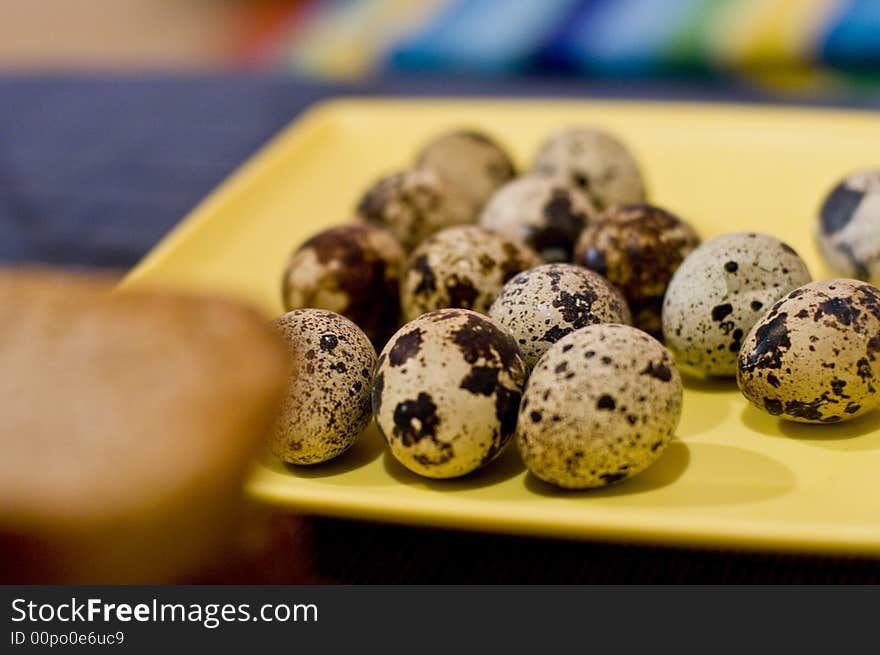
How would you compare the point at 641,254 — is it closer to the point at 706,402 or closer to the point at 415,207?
the point at 706,402

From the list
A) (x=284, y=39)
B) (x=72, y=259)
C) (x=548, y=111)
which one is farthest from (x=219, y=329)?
(x=284, y=39)

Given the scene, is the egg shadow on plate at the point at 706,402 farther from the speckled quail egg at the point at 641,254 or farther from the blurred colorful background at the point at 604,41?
the blurred colorful background at the point at 604,41

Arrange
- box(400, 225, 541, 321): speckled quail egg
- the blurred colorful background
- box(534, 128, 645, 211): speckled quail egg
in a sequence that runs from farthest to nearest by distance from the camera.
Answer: the blurred colorful background, box(534, 128, 645, 211): speckled quail egg, box(400, 225, 541, 321): speckled quail egg

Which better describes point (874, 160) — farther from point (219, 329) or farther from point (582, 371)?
point (219, 329)

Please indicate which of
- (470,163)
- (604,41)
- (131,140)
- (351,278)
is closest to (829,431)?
(351,278)

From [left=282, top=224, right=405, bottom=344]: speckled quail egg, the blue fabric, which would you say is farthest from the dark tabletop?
[left=282, top=224, right=405, bottom=344]: speckled quail egg

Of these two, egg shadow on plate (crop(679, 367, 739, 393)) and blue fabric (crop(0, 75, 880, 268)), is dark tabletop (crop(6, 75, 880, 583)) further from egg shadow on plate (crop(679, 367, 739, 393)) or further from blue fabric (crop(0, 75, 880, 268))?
egg shadow on plate (crop(679, 367, 739, 393))

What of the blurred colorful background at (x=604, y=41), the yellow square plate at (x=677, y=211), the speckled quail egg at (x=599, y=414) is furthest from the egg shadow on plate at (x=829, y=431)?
the blurred colorful background at (x=604, y=41)
